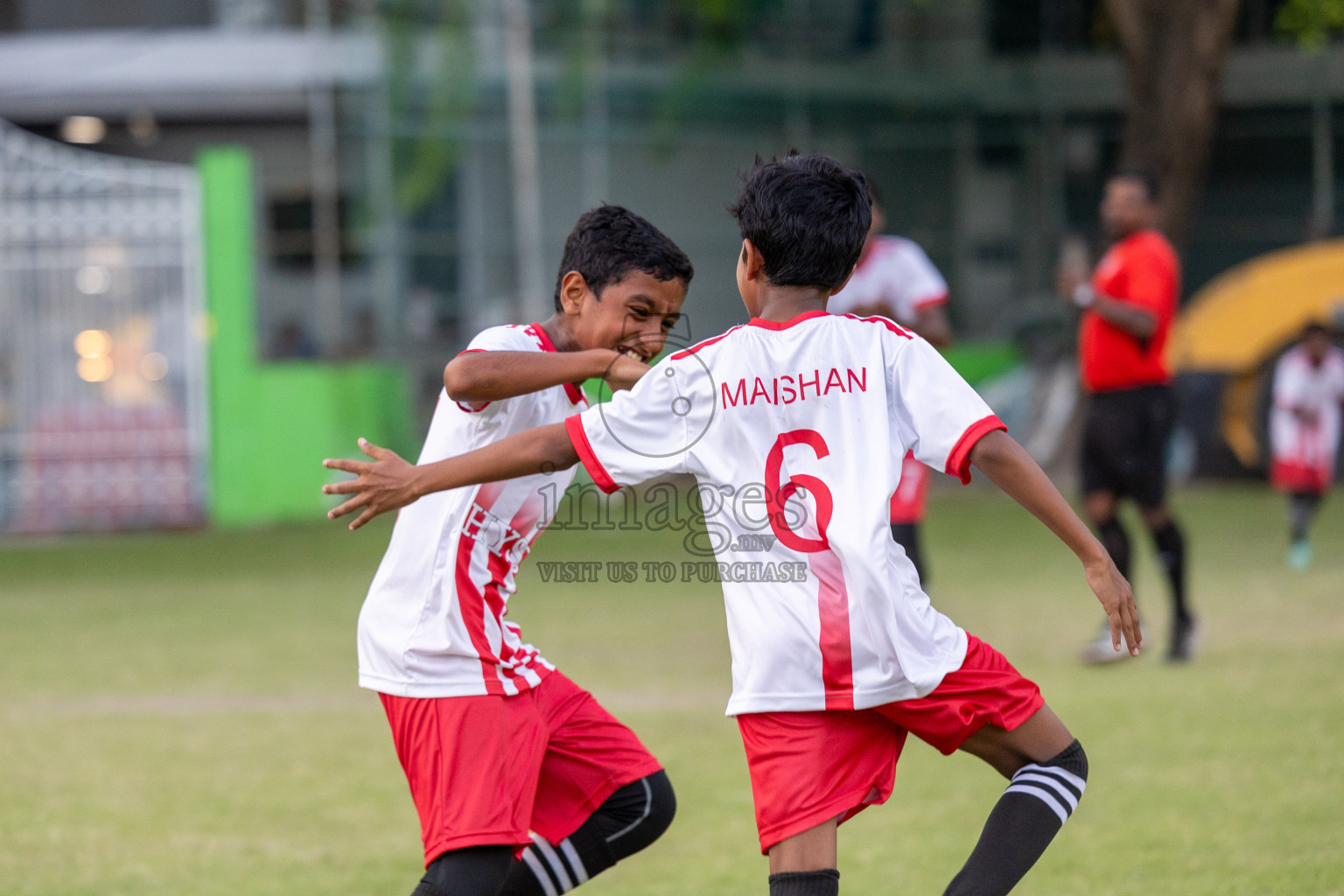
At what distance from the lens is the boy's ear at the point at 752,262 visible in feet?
8.66

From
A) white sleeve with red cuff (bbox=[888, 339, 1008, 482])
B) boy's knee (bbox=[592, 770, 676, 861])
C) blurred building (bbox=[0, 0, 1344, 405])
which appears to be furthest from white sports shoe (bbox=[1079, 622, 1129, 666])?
blurred building (bbox=[0, 0, 1344, 405])

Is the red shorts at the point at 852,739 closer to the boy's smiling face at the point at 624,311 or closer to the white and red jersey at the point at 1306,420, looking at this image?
the boy's smiling face at the point at 624,311

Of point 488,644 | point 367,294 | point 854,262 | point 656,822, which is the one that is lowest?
point 656,822

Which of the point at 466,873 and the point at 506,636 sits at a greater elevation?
the point at 506,636

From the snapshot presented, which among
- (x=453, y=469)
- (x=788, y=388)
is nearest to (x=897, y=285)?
(x=788, y=388)

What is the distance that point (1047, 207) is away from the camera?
2175 cm

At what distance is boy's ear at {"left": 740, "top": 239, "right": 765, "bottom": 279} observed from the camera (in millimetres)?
2641

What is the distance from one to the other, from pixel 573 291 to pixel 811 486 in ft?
2.49

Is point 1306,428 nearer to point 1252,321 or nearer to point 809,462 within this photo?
point 1252,321

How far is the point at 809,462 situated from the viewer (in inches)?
99.7

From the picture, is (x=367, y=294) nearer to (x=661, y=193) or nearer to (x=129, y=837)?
(x=661, y=193)

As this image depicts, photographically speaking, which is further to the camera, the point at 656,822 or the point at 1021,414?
the point at 1021,414

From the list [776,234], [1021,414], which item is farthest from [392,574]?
[1021,414]

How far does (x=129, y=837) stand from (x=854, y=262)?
Answer: 10.3 feet
